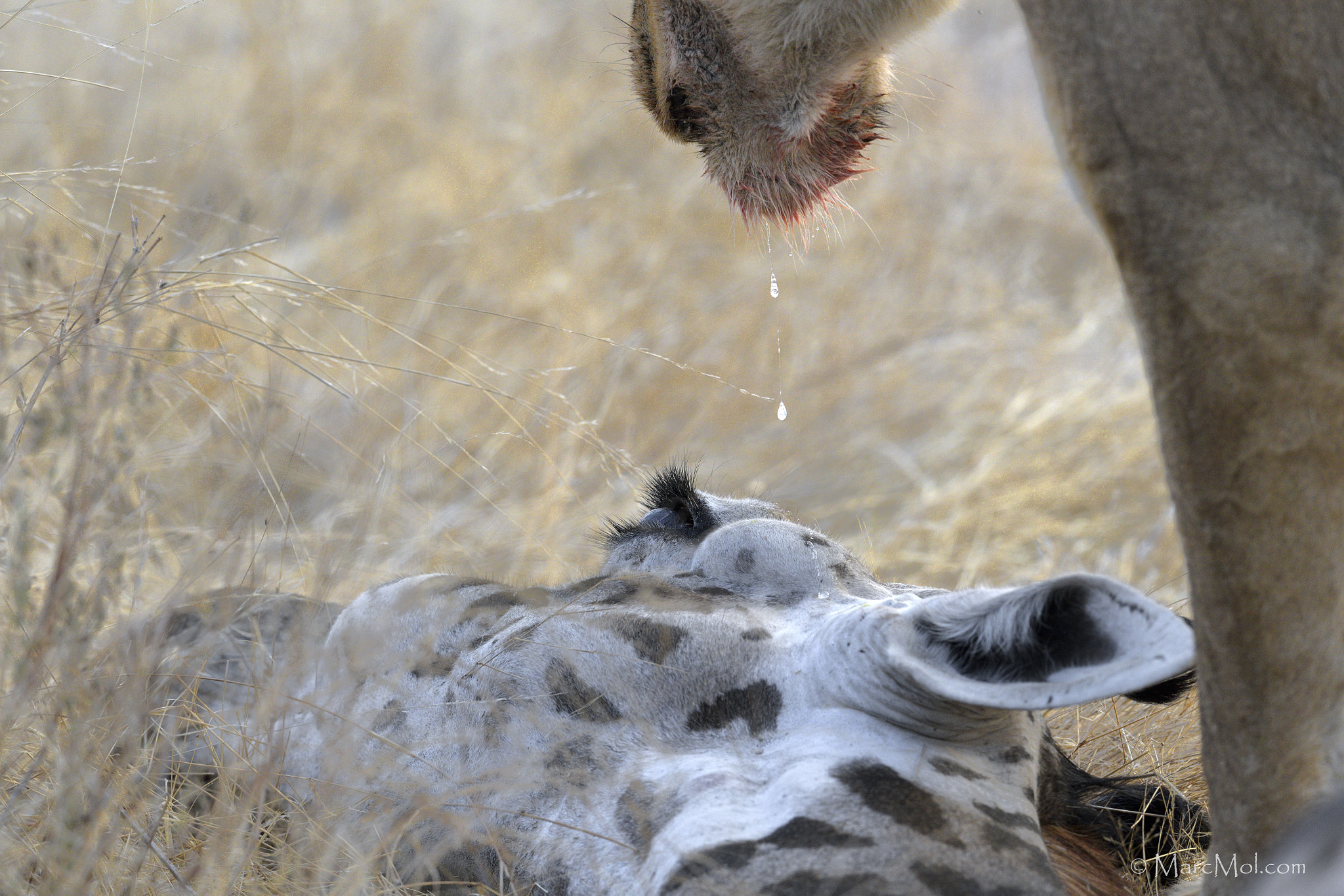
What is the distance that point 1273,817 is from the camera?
1.19 metres

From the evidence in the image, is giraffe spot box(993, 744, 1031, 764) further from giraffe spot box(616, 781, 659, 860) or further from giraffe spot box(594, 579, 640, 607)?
giraffe spot box(594, 579, 640, 607)

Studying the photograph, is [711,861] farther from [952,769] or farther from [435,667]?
[435,667]

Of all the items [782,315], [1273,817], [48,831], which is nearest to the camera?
[1273,817]

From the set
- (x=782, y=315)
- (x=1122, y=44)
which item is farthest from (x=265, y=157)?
(x=1122, y=44)

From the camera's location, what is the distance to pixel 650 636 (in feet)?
5.03

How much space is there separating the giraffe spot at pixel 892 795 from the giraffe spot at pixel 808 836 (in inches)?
1.8

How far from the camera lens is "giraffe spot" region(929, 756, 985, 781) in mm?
1329

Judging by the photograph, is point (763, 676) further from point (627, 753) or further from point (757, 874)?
point (757, 874)

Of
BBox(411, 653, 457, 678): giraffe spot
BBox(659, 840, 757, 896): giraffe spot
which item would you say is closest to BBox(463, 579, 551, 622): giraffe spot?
BBox(411, 653, 457, 678): giraffe spot

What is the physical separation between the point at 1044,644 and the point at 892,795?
229mm

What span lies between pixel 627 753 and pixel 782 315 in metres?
3.53

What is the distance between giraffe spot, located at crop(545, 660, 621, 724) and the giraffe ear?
0.38m

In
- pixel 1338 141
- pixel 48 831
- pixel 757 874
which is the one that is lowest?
pixel 48 831

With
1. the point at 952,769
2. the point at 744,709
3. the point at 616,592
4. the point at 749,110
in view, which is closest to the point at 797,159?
the point at 749,110
